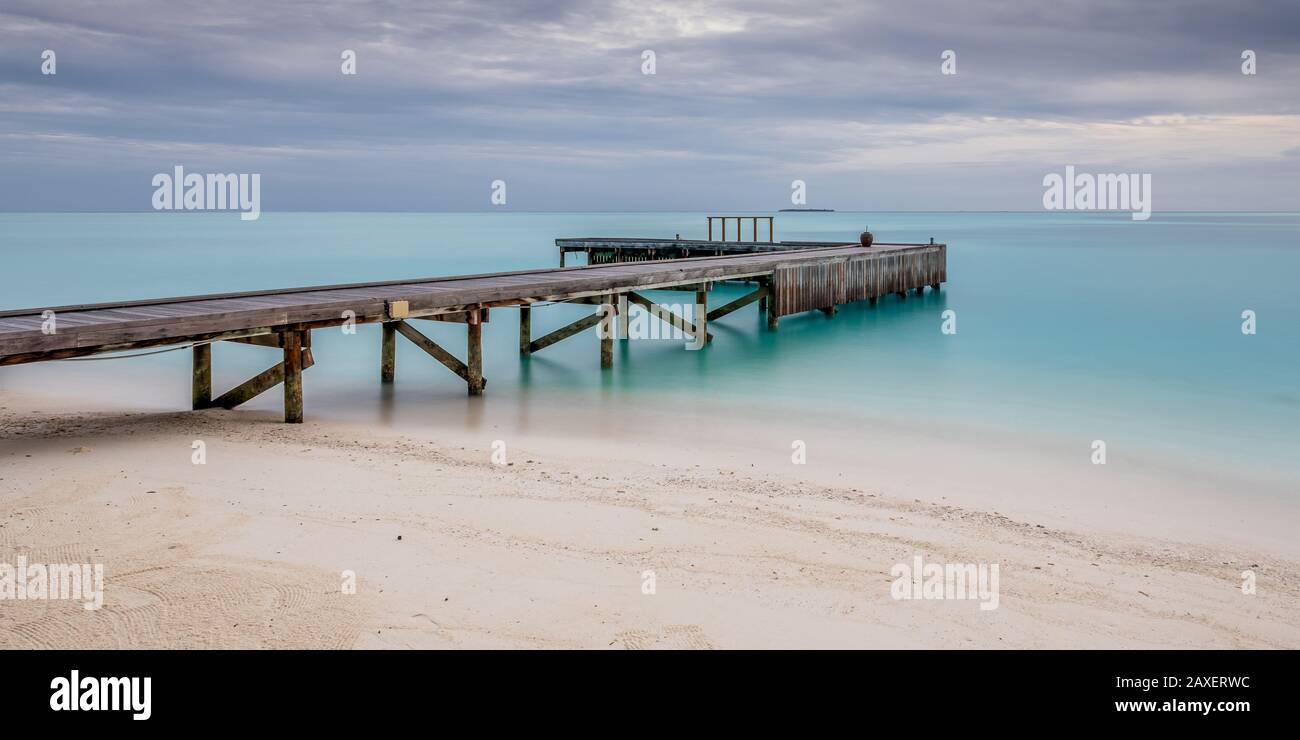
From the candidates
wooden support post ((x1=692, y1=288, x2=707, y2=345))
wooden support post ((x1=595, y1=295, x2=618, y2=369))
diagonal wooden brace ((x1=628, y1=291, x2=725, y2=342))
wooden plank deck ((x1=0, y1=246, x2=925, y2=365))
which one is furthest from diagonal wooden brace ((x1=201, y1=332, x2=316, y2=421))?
wooden support post ((x1=692, y1=288, x2=707, y2=345))

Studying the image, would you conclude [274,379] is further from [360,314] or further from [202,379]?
[360,314]

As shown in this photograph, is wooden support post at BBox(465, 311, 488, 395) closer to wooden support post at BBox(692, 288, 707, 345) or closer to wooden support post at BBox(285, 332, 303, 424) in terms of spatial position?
wooden support post at BBox(285, 332, 303, 424)

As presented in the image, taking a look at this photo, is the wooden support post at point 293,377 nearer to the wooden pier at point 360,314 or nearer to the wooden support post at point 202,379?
the wooden pier at point 360,314

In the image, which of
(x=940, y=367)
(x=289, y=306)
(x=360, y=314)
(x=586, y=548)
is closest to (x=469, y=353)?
(x=360, y=314)

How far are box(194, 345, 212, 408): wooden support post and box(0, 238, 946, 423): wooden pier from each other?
11mm

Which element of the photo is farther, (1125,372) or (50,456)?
(1125,372)

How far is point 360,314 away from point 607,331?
16.6 ft

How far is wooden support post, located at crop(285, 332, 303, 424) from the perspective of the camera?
1004 cm

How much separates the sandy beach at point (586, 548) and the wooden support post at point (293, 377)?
769 millimetres

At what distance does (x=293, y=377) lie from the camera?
10.1 m
